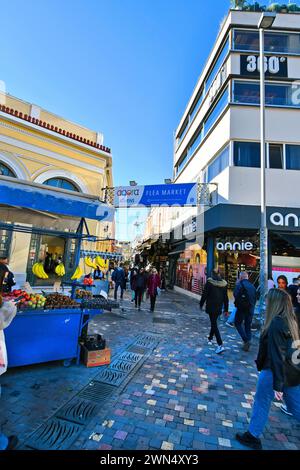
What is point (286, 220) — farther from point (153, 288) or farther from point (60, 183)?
point (60, 183)

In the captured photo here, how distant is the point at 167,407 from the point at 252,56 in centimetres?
1495

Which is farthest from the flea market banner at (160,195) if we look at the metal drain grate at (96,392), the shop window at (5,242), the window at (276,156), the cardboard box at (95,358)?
the metal drain grate at (96,392)

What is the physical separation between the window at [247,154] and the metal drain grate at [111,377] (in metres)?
9.84

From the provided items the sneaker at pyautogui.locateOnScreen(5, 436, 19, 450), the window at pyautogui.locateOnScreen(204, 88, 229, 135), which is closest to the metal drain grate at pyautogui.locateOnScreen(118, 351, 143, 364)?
the sneaker at pyautogui.locateOnScreen(5, 436, 19, 450)

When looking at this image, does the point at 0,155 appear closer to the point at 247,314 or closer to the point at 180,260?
the point at 247,314

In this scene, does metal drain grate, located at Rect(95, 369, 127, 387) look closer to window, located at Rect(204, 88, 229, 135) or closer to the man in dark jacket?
the man in dark jacket

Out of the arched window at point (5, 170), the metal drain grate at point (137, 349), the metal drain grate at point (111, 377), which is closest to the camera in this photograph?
the metal drain grate at point (111, 377)

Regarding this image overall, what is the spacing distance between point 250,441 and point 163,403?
124 centimetres

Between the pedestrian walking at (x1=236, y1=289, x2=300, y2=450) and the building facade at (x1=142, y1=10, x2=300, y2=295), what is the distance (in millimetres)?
7699

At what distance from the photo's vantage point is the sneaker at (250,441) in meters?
2.63

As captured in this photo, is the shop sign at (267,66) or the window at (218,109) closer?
the shop sign at (267,66)

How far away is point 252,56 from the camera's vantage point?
38.3 feet

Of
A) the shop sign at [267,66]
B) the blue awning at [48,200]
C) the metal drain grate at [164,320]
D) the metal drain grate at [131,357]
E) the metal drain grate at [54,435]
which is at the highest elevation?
the shop sign at [267,66]

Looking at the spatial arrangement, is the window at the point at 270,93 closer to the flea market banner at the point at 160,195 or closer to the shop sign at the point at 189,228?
the flea market banner at the point at 160,195
